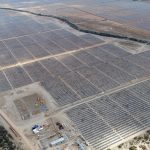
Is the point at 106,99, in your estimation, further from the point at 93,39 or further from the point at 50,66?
the point at 93,39

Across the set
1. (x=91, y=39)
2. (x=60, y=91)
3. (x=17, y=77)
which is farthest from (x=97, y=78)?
(x=91, y=39)

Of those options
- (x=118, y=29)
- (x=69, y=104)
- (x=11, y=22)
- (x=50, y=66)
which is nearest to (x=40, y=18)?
(x=11, y=22)

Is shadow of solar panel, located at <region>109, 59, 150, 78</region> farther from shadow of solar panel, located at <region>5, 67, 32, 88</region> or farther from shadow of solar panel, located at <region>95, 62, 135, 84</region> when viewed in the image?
shadow of solar panel, located at <region>5, 67, 32, 88</region>

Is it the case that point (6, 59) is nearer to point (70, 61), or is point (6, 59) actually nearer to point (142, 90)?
point (70, 61)

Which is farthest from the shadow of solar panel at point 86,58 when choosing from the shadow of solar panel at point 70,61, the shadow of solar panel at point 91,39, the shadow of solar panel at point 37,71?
the shadow of solar panel at point 37,71

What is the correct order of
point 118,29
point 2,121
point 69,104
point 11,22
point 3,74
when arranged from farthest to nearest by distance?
point 11,22, point 118,29, point 3,74, point 69,104, point 2,121

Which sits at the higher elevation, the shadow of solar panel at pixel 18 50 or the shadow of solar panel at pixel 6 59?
the shadow of solar panel at pixel 18 50

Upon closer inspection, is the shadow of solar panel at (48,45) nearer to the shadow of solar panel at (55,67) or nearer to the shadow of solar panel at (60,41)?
the shadow of solar panel at (60,41)

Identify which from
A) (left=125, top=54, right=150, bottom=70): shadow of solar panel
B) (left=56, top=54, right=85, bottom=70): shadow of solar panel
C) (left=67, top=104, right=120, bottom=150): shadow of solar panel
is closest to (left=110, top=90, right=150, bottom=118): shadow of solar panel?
(left=67, top=104, right=120, bottom=150): shadow of solar panel
